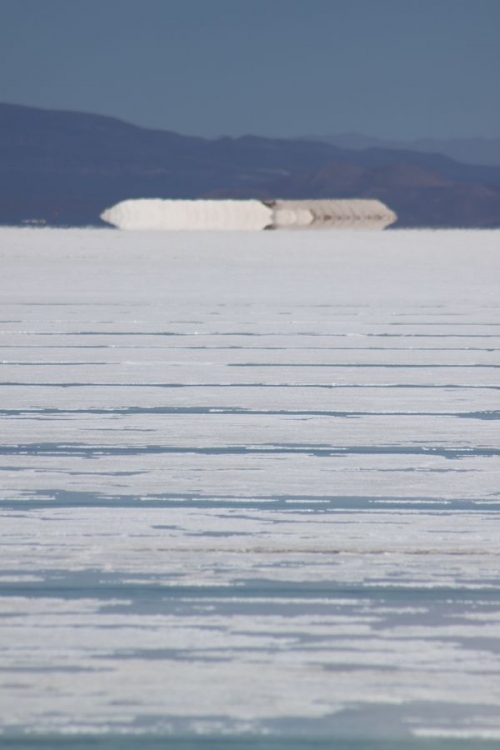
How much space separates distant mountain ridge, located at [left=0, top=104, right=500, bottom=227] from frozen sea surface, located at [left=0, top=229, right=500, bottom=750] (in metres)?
16.4

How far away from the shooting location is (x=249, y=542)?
141 centimetres

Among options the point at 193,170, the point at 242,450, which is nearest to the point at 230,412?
the point at 242,450

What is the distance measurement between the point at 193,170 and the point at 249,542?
2571cm

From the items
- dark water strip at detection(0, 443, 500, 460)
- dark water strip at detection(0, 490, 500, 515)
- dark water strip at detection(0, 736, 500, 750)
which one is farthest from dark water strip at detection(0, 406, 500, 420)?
dark water strip at detection(0, 736, 500, 750)

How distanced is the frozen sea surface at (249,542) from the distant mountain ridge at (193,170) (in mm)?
16353

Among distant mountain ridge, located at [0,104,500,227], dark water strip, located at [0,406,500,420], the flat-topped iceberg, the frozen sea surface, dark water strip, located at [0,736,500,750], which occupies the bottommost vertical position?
dark water strip, located at [0,736,500,750]

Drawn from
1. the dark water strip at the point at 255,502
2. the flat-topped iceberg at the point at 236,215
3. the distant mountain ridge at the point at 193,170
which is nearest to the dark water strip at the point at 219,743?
the dark water strip at the point at 255,502

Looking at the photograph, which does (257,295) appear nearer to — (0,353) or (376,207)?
(0,353)

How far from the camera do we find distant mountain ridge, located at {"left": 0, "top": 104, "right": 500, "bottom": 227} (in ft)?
67.3

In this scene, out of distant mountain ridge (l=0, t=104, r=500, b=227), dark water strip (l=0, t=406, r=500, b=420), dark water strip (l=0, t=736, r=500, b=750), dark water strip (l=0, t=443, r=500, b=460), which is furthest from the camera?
distant mountain ridge (l=0, t=104, r=500, b=227)

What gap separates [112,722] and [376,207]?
618 inches

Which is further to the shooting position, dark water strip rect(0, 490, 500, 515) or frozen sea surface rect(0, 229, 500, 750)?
dark water strip rect(0, 490, 500, 515)

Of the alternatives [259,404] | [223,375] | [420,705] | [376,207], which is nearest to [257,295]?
[223,375]

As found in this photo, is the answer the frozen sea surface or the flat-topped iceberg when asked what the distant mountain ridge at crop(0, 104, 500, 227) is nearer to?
the flat-topped iceberg
